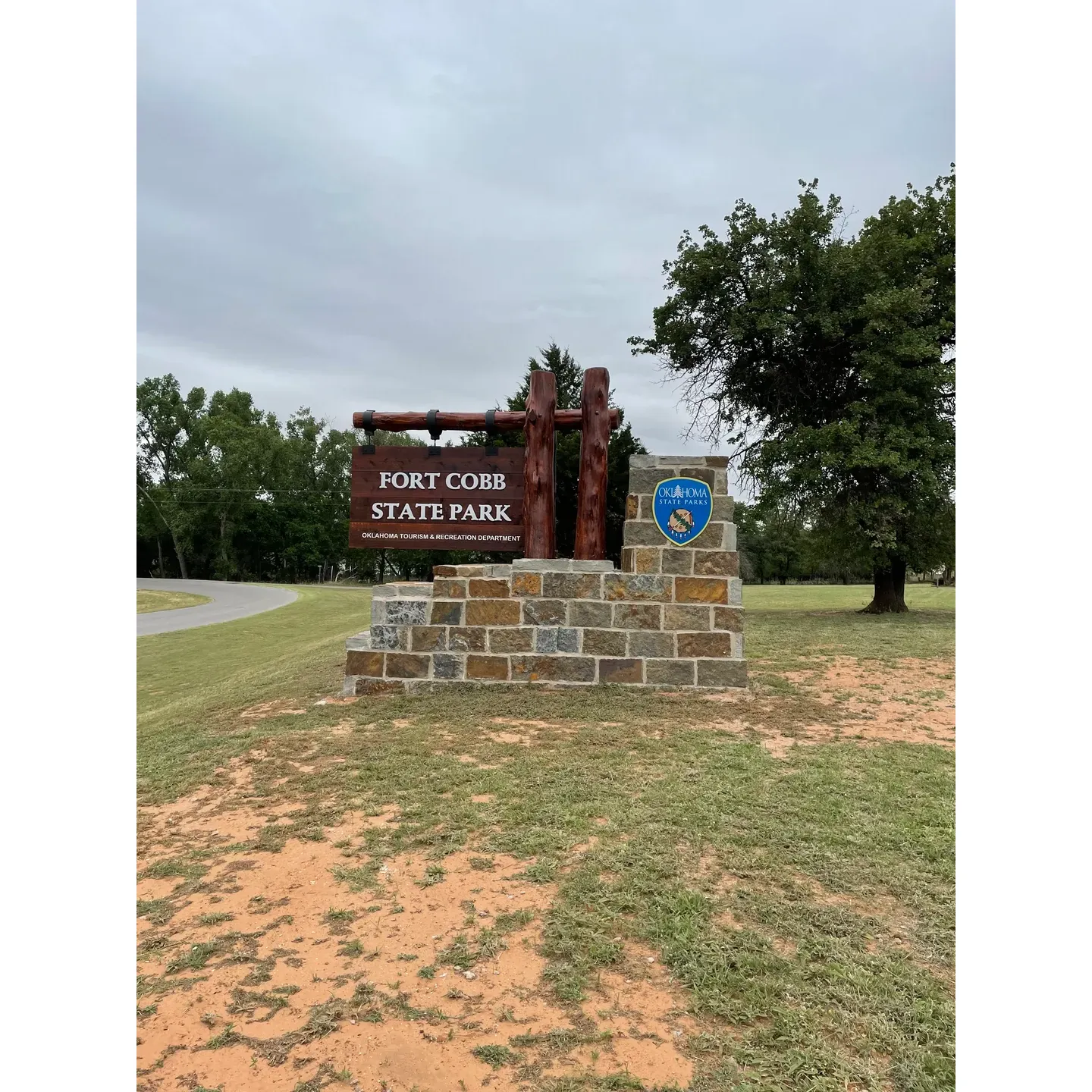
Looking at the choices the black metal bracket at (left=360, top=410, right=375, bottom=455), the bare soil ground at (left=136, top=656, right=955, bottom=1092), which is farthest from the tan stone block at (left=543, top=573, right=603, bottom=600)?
the bare soil ground at (left=136, top=656, right=955, bottom=1092)

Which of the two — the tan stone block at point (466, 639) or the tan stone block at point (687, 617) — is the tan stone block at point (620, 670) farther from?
the tan stone block at point (466, 639)

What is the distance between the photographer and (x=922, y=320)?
48.8ft

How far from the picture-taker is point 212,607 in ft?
69.5

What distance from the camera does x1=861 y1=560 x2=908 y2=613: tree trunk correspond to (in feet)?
53.0

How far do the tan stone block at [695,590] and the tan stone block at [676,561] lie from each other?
0.08 meters

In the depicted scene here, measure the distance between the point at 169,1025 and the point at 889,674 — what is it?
7.26 meters

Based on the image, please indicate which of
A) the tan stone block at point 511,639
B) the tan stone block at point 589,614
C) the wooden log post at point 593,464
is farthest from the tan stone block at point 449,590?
the wooden log post at point 593,464

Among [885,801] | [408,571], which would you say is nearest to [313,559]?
[408,571]

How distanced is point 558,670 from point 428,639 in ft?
4.07

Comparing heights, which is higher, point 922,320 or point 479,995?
point 922,320

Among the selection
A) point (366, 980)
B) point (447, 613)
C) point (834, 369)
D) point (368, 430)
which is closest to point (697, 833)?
point (366, 980)

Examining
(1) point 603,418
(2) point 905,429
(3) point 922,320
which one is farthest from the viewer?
(3) point 922,320

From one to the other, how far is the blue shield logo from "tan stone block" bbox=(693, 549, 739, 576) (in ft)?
0.57

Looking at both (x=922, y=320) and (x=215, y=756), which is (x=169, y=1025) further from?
(x=922, y=320)
